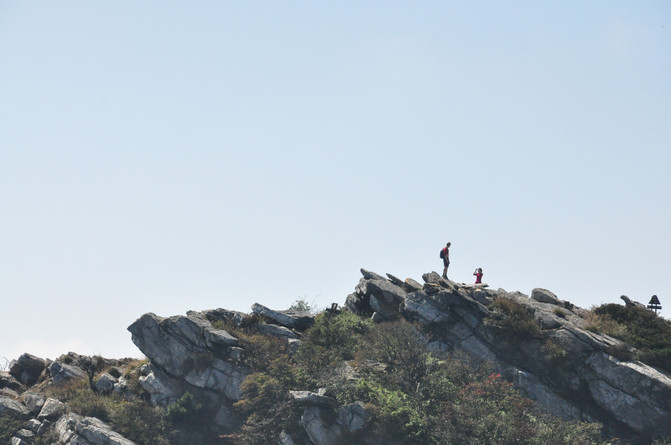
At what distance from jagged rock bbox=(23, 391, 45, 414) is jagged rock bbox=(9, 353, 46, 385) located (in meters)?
5.99

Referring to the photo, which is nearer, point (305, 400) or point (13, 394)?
point (305, 400)

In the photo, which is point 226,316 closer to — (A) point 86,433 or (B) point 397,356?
(A) point 86,433

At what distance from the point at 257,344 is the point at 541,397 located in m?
18.0

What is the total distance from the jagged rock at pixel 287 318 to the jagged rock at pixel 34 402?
15678 mm

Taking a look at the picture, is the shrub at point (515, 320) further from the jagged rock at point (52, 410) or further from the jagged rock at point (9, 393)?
the jagged rock at point (9, 393)

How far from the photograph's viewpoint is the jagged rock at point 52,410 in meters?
40.0

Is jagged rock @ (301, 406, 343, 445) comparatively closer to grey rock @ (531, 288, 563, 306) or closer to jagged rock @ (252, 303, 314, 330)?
jagged rock @ (252, 303, 314, 330)

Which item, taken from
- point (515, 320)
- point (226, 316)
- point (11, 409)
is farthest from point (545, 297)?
point (11, 409)

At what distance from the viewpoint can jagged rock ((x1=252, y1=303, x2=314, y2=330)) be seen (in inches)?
1700

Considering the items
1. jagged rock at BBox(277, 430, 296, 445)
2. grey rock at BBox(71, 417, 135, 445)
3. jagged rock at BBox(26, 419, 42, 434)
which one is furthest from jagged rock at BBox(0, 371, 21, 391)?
jagged rock at BBox(277, 430, 296, 445)

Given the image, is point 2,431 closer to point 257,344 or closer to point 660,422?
point 257,344

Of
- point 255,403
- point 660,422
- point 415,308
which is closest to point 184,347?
point 255,403

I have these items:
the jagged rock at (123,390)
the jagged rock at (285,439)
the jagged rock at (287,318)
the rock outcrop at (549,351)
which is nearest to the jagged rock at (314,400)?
the jagged rock at (285,439)

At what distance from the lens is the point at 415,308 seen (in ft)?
131
